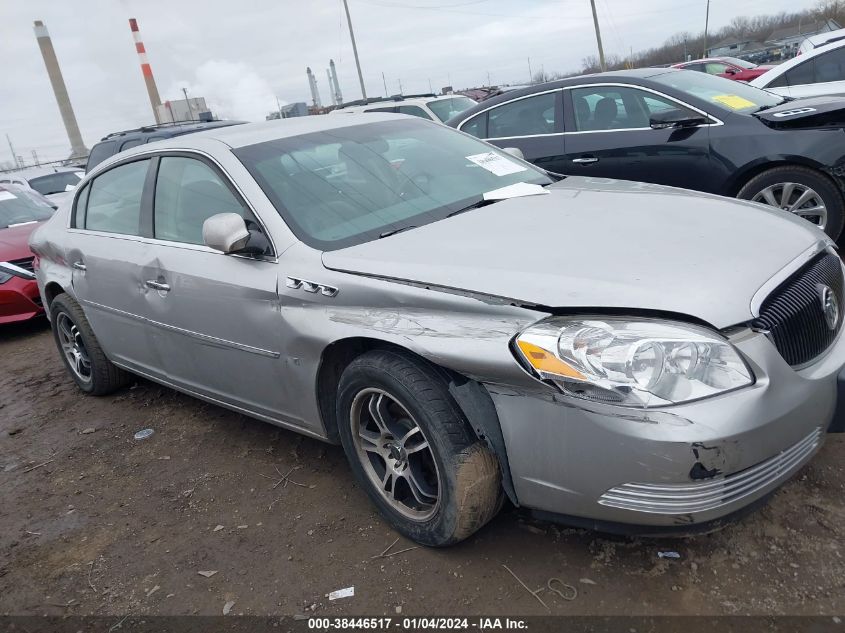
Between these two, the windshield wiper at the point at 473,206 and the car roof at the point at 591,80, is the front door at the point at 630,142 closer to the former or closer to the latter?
the car roof at the point at 591,80

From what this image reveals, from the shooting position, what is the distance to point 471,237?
2.66m

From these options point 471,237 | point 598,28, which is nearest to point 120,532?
point 471,237

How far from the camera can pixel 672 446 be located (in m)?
1.92

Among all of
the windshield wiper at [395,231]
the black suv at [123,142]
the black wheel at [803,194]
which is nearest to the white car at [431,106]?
the black suv at [123,142]

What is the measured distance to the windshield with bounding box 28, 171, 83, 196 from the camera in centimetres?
1380

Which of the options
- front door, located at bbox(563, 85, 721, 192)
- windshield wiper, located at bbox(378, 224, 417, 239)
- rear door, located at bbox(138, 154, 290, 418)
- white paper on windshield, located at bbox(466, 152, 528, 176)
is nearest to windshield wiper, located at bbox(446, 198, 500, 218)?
windshield wiper, located at bbox(378, 224, 417, 239)

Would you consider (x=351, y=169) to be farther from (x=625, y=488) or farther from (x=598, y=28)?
(x=598, y=28)

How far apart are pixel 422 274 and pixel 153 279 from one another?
1.78 m

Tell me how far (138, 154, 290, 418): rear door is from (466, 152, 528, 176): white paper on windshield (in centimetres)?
126

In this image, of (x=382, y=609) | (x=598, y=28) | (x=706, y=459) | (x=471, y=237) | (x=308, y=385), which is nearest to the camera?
(x=706, y=459)

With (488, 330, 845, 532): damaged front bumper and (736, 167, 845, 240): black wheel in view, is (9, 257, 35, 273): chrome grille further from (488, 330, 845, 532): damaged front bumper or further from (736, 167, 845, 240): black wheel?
(736, 167, 845, 240): black wheel

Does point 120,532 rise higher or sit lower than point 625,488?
lower

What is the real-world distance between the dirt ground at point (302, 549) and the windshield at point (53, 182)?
11.6 metres

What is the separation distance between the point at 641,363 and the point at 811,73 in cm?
785
